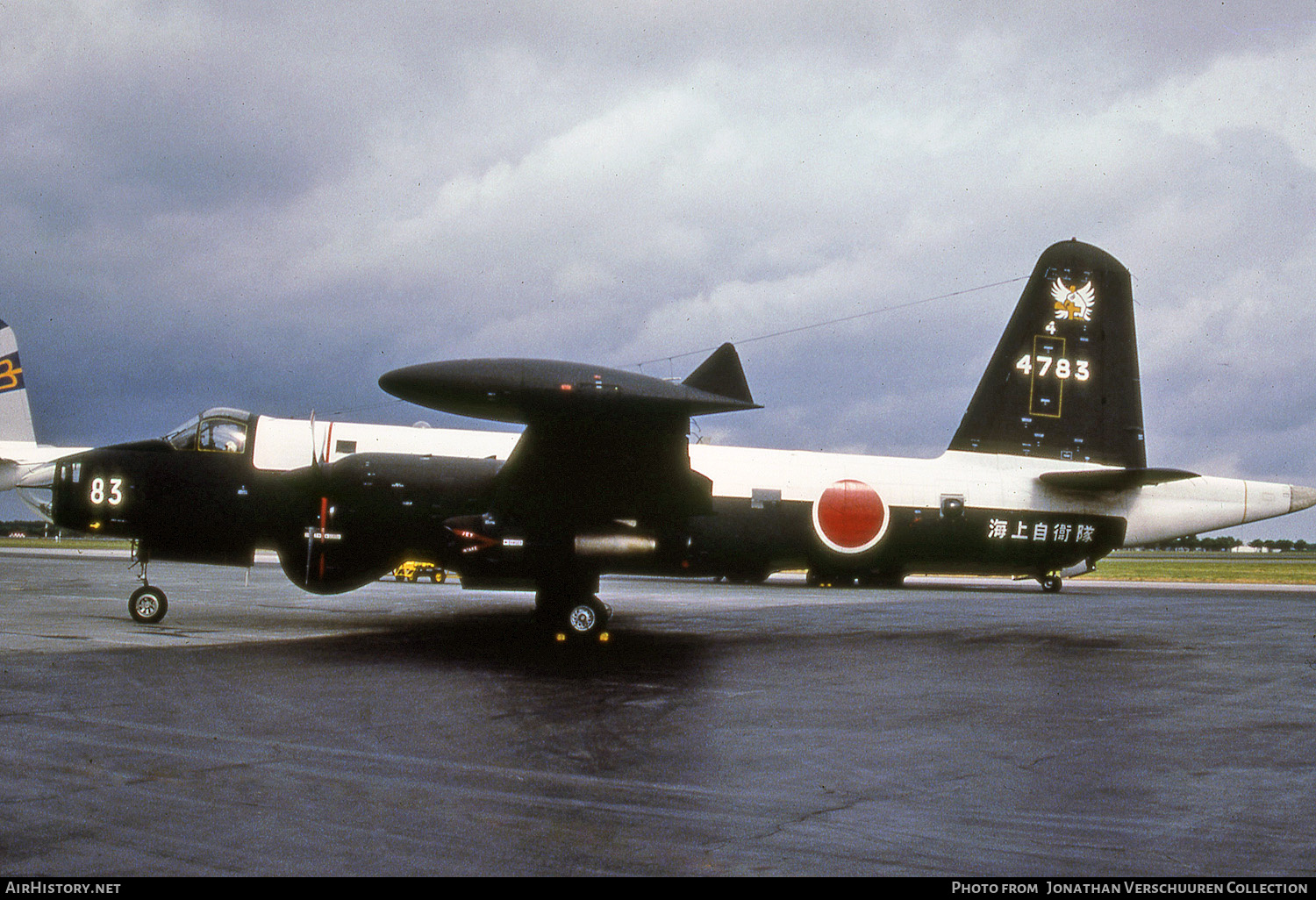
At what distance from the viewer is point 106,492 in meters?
13.1

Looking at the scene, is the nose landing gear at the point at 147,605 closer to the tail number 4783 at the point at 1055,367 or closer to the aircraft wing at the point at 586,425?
the aircraft wing at the point at 586,425

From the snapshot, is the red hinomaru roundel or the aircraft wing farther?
the red hinomaru roundel

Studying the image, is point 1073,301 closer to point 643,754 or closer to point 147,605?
point 643,754

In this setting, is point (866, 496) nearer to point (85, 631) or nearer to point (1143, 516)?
point (1143, 516)

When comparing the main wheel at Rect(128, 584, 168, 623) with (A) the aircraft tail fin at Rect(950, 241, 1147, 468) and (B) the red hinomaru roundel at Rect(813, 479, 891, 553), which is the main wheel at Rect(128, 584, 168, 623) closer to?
(B) the red hinomaru roundel at Rect(813, 479, 891, 553)

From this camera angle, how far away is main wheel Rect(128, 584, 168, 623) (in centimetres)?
1366

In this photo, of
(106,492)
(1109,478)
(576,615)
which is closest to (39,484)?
(106,492)

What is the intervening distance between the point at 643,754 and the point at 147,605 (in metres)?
10.5

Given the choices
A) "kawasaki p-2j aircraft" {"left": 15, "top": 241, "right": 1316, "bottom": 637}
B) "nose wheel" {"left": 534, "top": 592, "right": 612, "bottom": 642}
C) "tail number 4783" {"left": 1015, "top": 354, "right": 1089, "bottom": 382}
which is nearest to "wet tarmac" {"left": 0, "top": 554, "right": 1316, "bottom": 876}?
"nose wheel" {"left": 534, "top": 592, "right": 612, "bottom": 642}

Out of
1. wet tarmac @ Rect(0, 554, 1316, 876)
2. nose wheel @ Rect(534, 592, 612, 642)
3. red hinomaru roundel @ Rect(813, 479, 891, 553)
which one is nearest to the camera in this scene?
wet tarmac @ Rect(0, 554, 1316, 876)

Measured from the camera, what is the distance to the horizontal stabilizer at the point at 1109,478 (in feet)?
50.1

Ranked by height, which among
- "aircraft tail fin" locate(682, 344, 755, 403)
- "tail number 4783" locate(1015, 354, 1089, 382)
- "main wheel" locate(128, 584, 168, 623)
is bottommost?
"main wheel" locate(128, 584, 168, 623)

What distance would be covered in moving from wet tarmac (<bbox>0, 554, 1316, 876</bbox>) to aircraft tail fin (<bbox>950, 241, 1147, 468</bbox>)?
4190mm

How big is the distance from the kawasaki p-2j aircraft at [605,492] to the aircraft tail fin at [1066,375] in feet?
0.17
